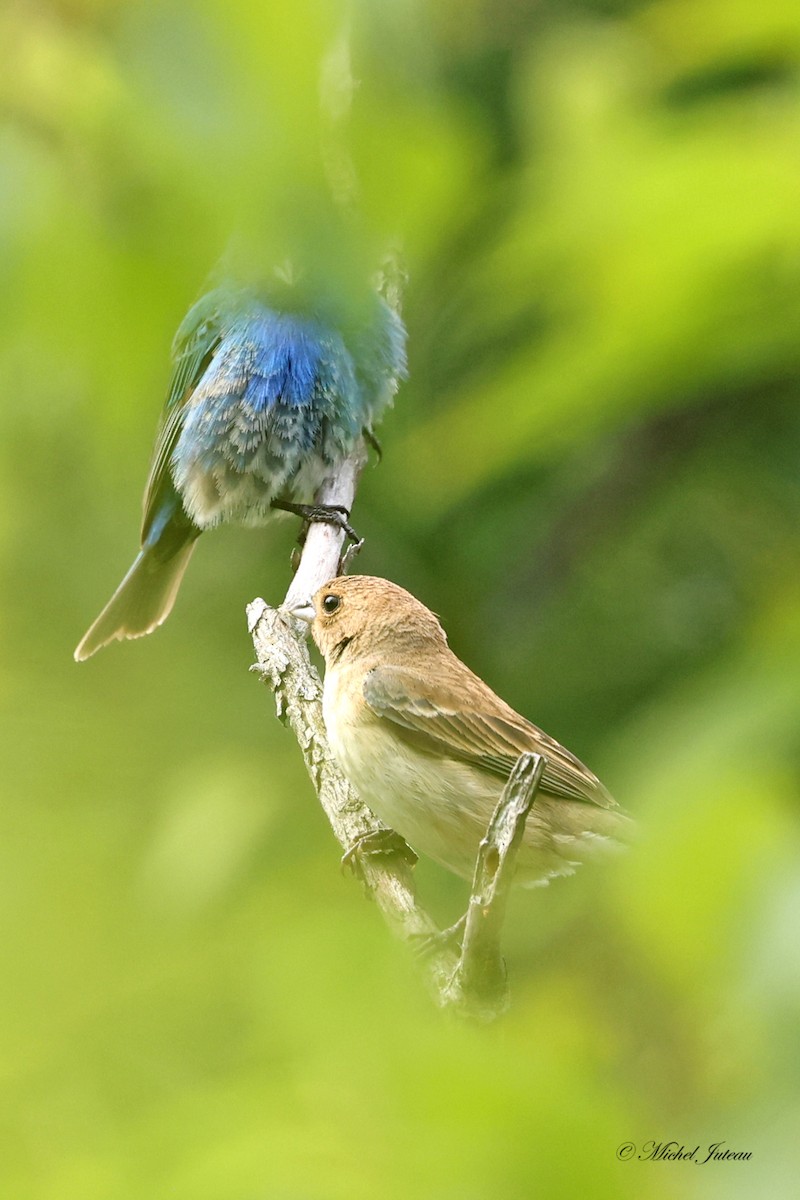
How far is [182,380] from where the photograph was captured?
5445 millimetres

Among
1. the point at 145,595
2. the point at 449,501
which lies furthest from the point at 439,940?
the point at 145,595

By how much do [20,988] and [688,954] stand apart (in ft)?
8.73

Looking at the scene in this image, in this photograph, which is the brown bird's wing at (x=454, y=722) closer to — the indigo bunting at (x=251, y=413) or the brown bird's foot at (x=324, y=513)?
the brown bird's foot at (x=324, y=513)

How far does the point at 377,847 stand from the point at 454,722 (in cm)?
36

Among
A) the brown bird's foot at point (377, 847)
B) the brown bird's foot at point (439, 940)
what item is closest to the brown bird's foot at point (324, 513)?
the brown bird's foot at point (377, 847)

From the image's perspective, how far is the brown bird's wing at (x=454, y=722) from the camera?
10.8 ft

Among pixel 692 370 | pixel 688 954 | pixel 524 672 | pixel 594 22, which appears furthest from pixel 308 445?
pixel 688 954

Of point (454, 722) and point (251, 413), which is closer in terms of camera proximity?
point (454, 722)

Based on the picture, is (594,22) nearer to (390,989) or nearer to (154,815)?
(154,815)

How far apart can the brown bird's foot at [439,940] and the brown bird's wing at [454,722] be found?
1.85 feet

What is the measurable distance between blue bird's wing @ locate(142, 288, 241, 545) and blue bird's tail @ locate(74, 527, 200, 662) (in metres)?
0.11

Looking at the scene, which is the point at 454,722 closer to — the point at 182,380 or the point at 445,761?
the point at 445,761

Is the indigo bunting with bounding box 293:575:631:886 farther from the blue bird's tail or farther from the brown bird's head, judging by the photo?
the blue bird's tail

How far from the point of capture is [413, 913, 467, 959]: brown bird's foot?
2.59 meters
